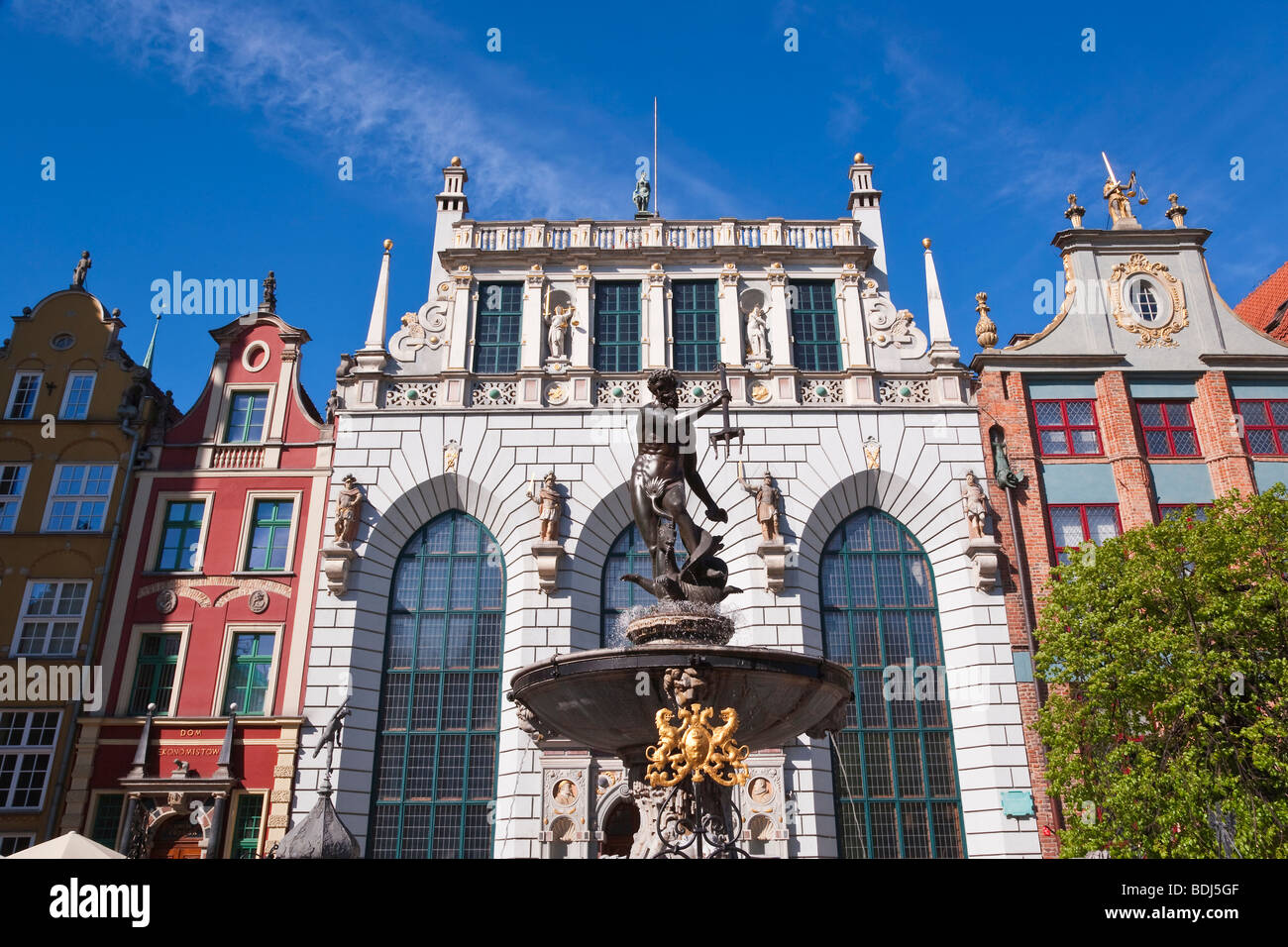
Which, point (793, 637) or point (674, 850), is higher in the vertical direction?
point (793, 637)

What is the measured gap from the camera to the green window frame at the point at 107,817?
2253 cm

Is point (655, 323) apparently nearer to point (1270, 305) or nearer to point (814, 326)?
point (814, 326)

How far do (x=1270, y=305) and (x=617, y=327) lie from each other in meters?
25.3

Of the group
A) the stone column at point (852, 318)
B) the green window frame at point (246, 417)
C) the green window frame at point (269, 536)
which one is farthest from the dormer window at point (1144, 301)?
the green window frame at point (246, 417)

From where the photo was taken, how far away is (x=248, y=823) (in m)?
22.7

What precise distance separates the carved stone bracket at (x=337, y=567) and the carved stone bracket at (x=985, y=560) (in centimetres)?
1590

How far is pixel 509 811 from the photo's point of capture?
22812mm

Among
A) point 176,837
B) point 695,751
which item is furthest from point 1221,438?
point 176,837

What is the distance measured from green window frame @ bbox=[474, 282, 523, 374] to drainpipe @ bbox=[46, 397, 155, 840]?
30.9ft

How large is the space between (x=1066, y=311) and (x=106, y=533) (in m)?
27.4

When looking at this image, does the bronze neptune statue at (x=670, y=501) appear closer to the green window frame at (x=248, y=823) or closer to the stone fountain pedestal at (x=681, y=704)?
the stone fountain pedestal at (x=681, y=704)
